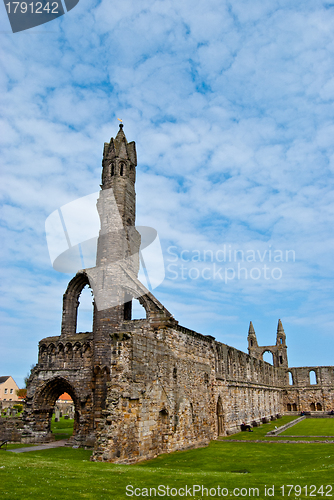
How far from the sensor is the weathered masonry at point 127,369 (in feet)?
47.8

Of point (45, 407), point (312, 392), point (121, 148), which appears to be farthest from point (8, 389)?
point (121, 148)

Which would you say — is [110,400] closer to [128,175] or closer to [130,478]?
[130,478]

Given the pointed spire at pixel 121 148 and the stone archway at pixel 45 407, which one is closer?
the stone archway at pixel 45 407

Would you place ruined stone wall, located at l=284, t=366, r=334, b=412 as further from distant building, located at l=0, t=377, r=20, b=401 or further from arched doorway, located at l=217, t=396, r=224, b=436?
distant building, located at l=0, t=377, r=20, b=401

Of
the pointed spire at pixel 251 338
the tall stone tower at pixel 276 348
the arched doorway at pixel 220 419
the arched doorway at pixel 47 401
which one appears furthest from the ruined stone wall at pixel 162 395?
the pointed spire at pixel 251 338

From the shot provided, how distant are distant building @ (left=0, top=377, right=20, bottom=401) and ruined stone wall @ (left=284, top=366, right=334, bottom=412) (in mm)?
51717

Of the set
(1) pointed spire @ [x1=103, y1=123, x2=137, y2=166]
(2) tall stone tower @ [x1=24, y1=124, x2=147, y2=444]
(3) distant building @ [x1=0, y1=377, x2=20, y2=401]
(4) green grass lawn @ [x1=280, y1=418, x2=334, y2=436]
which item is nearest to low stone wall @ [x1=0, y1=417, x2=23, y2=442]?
(2) tall stone tower @ [x1=24, y1=124, x2=147, y2=444]

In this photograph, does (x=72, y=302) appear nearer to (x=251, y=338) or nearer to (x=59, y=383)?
(x=59, y=383)

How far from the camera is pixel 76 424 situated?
23750mm

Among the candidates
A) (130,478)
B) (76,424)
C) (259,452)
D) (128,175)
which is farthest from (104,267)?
(130,478)

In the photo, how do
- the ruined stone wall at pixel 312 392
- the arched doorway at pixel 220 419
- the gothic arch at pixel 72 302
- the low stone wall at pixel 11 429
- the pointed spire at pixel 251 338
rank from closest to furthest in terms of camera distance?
the low stone wall at pixel 11 429, the arched doorway at pixel 220 419, the gothic arch at pixel 72 302, the ruined stone wall at pixel 312 392, the pointed spire at pixel 251 338

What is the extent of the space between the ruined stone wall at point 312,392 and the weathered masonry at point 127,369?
22378mm

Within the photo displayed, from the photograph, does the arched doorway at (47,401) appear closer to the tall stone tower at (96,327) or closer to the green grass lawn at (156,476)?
the tall stone tower at (96,327)

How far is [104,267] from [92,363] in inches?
241
